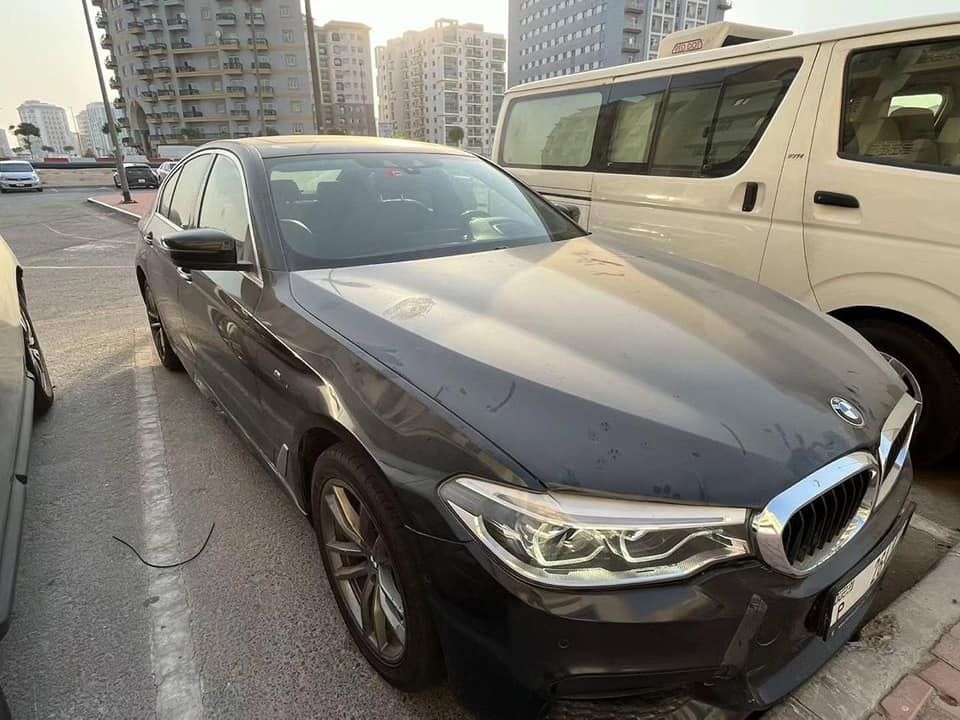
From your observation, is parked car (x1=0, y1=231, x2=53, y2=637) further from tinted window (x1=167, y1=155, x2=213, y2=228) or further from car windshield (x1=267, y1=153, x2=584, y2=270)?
car windshield (x1=267, y1=153, x2=584, y2=270)

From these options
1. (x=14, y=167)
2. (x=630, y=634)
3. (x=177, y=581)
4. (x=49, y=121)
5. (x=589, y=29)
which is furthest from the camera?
(x=49, y=121)

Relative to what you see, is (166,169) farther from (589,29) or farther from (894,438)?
(589,29)

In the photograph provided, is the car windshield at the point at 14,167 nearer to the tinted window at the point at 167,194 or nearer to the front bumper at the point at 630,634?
the tinted window at the point at 167,194

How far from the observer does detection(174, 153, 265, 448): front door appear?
7.48 ft

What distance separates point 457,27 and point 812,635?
129891mm

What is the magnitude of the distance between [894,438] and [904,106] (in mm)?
2195

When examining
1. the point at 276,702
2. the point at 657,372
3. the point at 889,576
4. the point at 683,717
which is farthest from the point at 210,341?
the point at 889,576

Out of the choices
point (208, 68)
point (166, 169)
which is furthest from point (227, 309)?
point (208, 68)

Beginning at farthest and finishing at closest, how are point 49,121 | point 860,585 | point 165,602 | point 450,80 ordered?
point 49,121 < point 450,80 < point 165,602 < point 860,585

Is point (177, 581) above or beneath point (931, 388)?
beneath

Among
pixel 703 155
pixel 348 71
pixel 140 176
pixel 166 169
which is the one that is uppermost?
pixel 348 71

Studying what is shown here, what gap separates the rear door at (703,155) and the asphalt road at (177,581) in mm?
1695

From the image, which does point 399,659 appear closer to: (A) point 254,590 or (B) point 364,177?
(A) point 254,590

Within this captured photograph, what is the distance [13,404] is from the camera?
237 centimetres
